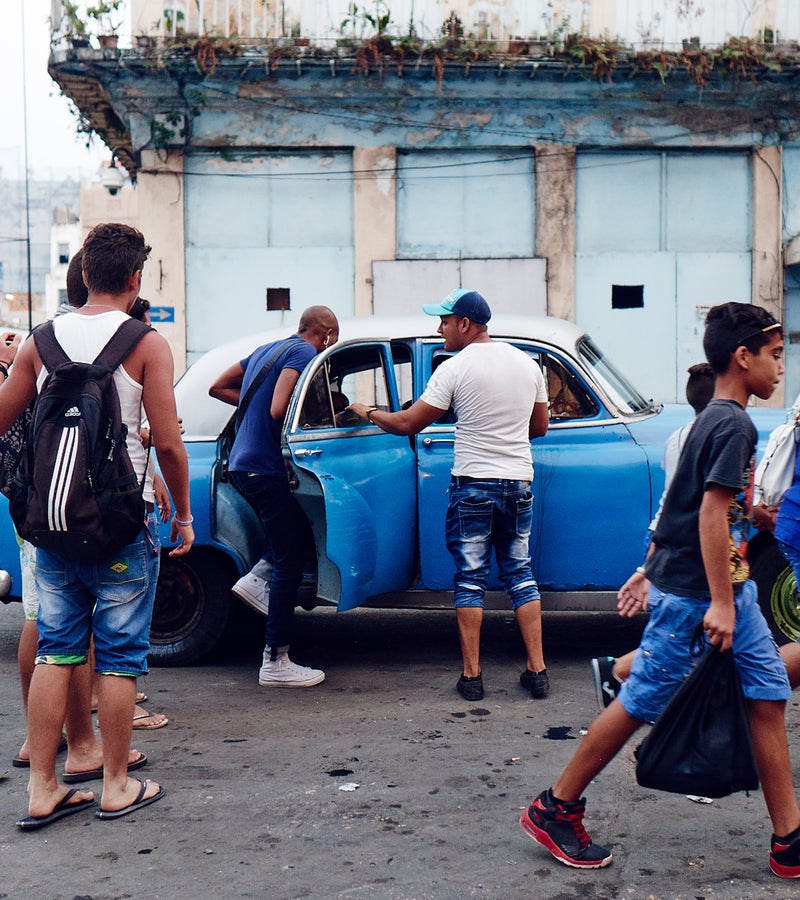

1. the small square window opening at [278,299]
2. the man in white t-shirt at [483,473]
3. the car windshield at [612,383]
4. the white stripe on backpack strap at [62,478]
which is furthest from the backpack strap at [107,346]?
the small square window opening at [278,299]

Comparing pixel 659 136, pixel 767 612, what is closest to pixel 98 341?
pixel 767 612

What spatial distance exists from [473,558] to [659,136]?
1038cm

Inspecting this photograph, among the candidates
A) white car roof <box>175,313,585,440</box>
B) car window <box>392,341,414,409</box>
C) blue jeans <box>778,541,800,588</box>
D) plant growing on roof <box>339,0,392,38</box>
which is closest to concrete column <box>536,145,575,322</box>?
plant growing on roof <box>339,0,392,38</box>

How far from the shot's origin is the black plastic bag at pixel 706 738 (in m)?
3.18

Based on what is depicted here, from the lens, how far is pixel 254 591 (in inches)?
220

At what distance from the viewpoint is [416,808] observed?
3.94 metres

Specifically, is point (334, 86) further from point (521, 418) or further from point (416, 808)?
point (416, 808)

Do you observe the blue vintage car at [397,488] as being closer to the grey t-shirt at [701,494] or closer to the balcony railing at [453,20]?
the grey t-shirt at [701,494]

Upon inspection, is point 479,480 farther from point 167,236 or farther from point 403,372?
point 167,236

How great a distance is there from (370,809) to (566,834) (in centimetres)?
79

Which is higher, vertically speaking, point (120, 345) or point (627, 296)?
point (627, 296)

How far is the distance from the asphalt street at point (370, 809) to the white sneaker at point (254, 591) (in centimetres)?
42

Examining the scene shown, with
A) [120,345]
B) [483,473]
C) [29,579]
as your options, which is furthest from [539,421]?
[29,579]

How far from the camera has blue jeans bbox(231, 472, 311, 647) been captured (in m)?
5.47
